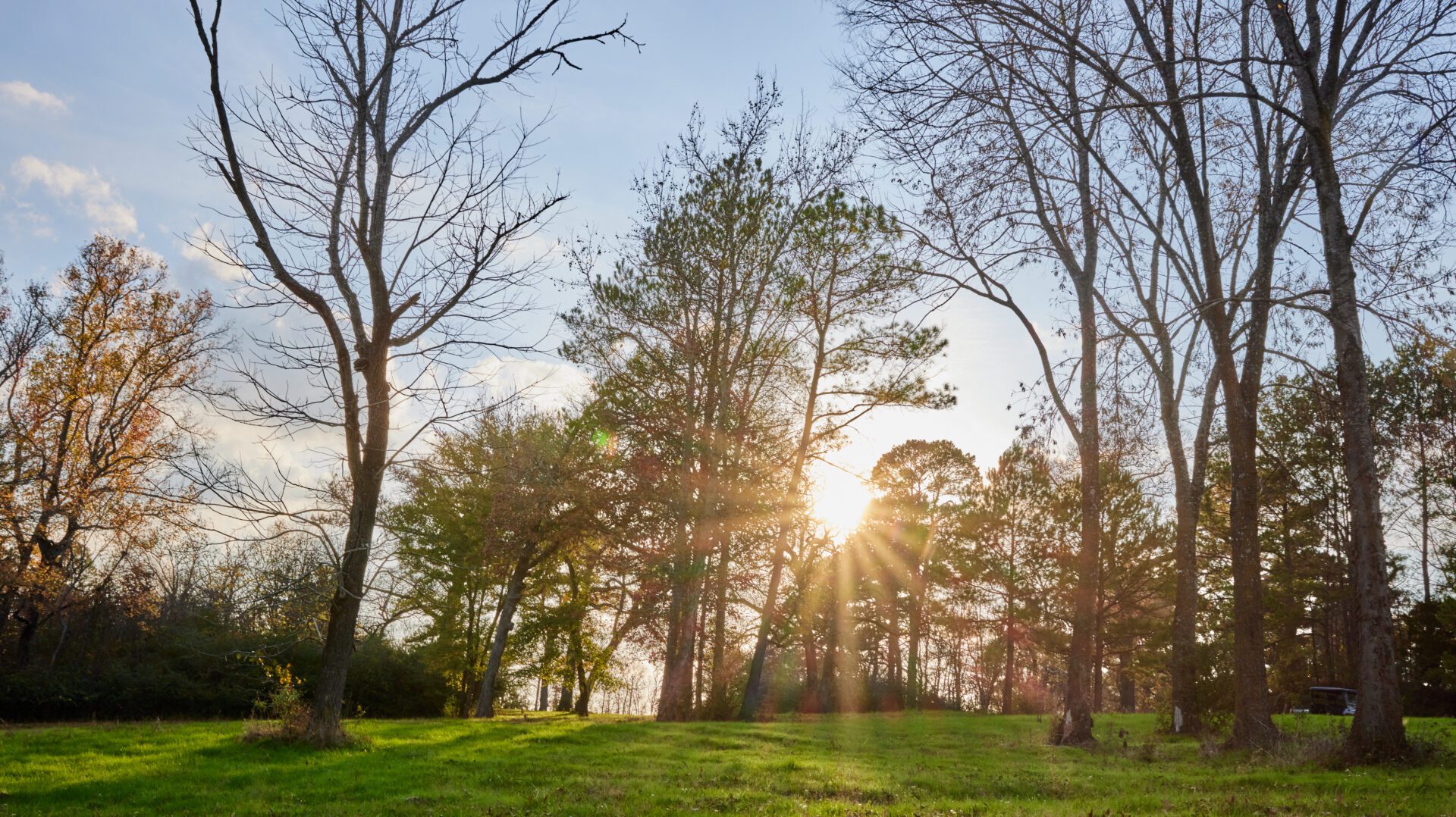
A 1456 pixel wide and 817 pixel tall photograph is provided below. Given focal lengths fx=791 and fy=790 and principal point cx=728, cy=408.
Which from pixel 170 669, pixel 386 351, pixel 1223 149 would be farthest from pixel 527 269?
pixel 170 669

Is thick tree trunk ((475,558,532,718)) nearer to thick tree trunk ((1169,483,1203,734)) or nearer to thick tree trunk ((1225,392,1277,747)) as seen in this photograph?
thick tree trunk ((1169,483,1203,734))

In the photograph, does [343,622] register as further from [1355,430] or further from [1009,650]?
[1009,650]

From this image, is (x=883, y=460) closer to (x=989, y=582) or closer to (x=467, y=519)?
(x=989, y=582)

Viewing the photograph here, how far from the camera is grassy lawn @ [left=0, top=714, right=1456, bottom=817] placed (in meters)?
7.12

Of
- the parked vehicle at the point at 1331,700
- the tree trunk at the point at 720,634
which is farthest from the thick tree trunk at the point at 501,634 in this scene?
the parked vehicle at the point at 1331,700

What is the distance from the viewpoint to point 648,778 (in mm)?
8992

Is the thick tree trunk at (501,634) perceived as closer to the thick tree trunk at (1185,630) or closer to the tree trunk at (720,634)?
the tree trunk at (720,634)

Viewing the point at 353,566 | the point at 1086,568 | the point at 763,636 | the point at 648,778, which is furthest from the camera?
the point at 763,636

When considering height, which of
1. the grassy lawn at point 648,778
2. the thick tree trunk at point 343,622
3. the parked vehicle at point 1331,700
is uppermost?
the thick tree trunk at point 343,622

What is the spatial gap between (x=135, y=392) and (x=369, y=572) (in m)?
17.4

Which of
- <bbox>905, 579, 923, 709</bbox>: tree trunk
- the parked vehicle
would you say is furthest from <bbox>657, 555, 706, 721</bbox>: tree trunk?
the parked vehicle

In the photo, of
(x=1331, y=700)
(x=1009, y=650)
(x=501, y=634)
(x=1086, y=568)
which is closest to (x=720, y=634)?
(x=501, y=634)

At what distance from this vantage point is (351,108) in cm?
1066

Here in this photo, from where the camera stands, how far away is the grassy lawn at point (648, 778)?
7.12 metres
